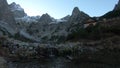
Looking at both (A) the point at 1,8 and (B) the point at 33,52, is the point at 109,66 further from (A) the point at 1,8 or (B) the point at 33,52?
(A) the point at 1,8

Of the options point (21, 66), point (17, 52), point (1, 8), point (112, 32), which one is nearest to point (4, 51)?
point (17, 52)

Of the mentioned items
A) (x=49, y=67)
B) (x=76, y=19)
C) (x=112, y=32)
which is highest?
(x=76, y=19)

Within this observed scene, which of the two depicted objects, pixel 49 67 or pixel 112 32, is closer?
pixel 49 67

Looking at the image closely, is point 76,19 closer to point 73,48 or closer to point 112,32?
point 112,32

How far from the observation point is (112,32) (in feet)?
169

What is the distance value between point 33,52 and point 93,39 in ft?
68.6

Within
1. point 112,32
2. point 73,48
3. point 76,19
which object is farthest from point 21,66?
point 76,19

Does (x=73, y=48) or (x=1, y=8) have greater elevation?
(x=1, y=8)

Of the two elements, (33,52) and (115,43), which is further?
(115,43)

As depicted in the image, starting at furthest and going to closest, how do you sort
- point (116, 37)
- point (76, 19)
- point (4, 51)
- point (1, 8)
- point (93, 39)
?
point (76, 19)
point (1, 8)
point (93, 39)
point (116, 37)
point (4, 51)

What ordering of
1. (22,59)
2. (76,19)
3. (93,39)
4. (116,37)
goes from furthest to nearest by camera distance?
(76,19) → (93,39) → (116,37) → (22,59)

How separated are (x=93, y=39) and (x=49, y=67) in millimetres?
28037

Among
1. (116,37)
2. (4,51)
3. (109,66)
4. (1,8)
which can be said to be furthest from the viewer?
Result: (1,8)

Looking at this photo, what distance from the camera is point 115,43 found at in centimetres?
Result: 4222
